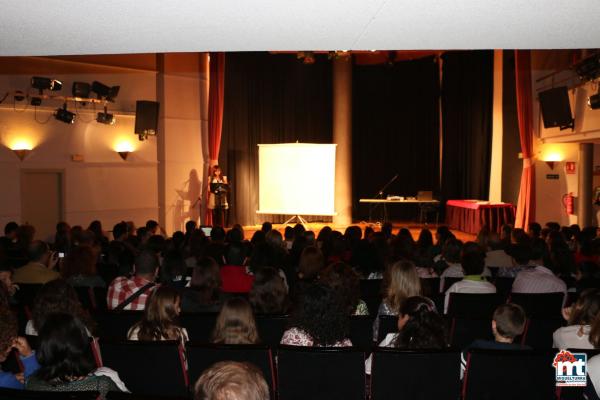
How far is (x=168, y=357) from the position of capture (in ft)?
9.62

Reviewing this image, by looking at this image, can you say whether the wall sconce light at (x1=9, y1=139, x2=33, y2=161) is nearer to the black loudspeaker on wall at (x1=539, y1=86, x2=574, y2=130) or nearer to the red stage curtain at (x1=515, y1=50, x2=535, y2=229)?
the black loudspeaker on wall at (x1=539, y1=86, x2=574, y2=130)

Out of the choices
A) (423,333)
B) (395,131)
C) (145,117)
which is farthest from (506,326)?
(395,131)

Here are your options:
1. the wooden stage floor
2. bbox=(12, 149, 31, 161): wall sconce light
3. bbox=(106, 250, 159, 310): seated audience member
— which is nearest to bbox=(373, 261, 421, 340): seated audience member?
bbox=(106, 250, 159, 310): seated audience member

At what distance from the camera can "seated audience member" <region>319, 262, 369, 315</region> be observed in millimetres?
4000

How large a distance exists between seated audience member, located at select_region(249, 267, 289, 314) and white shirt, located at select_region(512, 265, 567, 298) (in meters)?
2.04

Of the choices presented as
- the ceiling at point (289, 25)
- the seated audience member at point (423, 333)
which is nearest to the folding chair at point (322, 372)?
the seated audience member at point (423, 333)

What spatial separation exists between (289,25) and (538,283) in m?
3.68

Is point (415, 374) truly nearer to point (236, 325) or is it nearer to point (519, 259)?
point (236, 325)

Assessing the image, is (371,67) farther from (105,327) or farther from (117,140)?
(105,327)

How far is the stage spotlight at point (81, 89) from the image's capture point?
34.6 ft

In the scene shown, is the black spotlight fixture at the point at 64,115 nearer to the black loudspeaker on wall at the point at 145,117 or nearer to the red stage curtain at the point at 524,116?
the black loudspeaker on wall at the point at 145,117

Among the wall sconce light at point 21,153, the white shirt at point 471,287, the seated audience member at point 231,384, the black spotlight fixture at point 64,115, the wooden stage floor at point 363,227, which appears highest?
the black spotlight fixture at point 64,115

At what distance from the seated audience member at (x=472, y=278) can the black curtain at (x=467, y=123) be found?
10.1m

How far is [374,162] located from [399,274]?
1308cm
